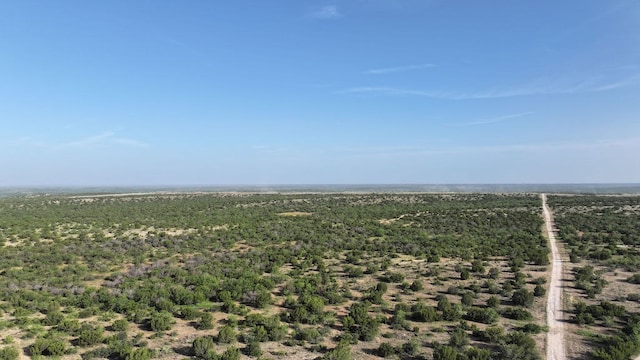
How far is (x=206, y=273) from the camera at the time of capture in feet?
88.8

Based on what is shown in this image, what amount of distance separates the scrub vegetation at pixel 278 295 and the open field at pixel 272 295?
0.09m

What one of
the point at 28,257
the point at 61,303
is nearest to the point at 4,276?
the point at 28,257

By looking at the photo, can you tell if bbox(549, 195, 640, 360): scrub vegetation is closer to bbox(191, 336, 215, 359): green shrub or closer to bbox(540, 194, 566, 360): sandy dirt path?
bbox(540, 194, 566, 360): sandy dirt path

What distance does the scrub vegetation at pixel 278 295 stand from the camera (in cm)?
1521

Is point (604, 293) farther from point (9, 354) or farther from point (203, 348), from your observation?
point (9, 354)

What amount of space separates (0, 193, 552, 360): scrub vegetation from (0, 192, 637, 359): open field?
3.7 inches

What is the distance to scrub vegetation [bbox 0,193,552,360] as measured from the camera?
15211 millimetres

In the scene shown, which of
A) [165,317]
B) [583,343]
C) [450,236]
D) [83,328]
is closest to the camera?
[583,343]

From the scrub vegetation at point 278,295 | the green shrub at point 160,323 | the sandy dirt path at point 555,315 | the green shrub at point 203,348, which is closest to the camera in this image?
the green shrub at point 203,348

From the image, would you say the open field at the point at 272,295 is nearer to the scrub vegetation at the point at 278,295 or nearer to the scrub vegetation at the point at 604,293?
the scrub vegetation at the point at 278,295

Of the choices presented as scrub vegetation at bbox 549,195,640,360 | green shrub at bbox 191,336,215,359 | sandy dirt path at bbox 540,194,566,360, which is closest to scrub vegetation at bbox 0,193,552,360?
green shrub at bbox 191,336,215,359

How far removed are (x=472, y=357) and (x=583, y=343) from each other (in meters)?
5.15

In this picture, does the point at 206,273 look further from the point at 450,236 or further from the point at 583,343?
the point at 450,236

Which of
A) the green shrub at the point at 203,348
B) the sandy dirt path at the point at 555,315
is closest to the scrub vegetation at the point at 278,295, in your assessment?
the green shrub at the point at 203,348
